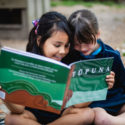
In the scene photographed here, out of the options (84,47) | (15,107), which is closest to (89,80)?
(84,47)

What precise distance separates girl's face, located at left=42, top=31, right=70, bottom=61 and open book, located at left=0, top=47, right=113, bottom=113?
0.82 feet

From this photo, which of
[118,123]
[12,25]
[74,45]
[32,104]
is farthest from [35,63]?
[12,25]

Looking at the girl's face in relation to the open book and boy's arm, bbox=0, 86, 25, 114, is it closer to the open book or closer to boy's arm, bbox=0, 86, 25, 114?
the open book

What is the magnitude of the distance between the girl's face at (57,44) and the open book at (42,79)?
0.82ft

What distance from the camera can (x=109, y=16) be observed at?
25.7 feet

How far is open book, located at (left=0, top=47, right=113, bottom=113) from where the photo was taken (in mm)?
1626

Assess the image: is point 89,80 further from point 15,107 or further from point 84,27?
point 15,107

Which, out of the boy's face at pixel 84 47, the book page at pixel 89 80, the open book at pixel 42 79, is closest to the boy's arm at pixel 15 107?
A: the open book at pixel 42 79

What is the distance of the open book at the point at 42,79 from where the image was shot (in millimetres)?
1626

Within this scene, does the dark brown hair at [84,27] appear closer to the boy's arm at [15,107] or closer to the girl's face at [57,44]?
the girl's face at [57,44]

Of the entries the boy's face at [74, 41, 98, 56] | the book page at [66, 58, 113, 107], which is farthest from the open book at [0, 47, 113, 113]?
the boy's face at [74, 41, 98, 56]

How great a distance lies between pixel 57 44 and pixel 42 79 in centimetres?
35

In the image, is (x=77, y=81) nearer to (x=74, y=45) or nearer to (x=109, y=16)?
(x=74, y=45)

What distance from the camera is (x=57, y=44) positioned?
1933 millimetres
